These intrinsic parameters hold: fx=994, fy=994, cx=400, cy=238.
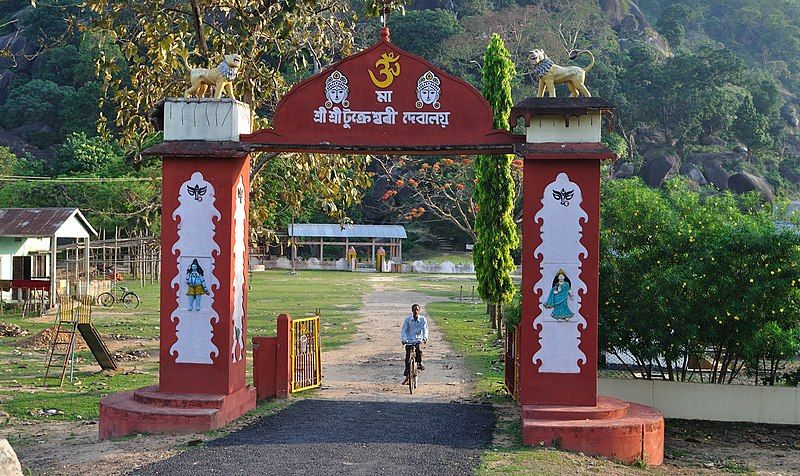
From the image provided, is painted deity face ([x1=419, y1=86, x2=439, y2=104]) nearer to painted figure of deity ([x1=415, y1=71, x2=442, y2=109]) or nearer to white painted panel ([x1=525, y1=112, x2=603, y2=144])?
painted figure of deity ([x1=415, y1=71, x2=442, y2=109])

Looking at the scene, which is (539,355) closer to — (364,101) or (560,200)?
(560,200)

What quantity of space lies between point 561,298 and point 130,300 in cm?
2531

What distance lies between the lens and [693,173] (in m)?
72.6

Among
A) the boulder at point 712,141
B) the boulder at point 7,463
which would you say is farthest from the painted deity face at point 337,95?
the boulder at point 712,141

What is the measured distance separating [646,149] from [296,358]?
2591 inches

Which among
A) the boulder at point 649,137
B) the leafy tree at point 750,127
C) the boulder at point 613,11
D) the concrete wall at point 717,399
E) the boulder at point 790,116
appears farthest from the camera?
the boulder at point 613,11

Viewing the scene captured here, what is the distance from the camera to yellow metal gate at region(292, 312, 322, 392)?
14344 mm

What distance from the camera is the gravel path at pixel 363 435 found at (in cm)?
941

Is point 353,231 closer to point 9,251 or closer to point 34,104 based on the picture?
point 34,104

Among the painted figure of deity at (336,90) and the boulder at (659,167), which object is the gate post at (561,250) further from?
the boulder at (659,167)

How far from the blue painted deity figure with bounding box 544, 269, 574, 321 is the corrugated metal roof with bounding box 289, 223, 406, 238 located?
167 ft

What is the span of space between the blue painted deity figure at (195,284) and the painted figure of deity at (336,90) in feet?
8.39

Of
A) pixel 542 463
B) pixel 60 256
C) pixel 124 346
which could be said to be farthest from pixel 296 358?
pixel 60 256

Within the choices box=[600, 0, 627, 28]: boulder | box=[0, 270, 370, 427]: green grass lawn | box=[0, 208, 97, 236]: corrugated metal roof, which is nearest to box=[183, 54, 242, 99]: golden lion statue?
box=[0, 270, 370, 427]: green grass lawn
